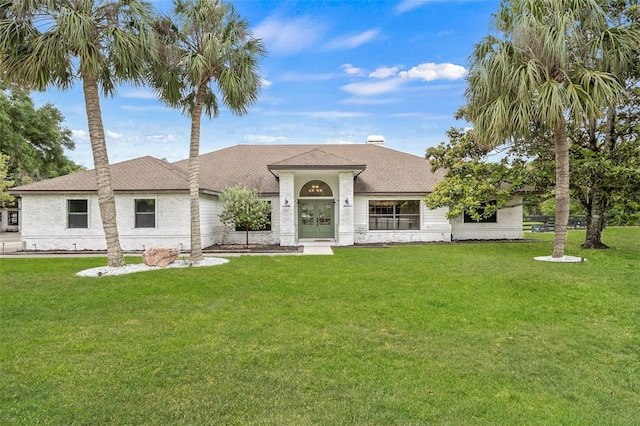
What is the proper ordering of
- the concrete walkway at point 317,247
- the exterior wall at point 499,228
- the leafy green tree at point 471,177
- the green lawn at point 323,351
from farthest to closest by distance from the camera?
the exterior wall at point 499,228 < the concrete walkway at point 317,247 < the leafy green tree at point 471,177 < the green lawn at point 323,351

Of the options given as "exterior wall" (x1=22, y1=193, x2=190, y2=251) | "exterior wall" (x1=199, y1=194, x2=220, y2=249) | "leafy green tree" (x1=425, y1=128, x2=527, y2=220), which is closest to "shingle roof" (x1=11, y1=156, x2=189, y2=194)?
"exterior wall" (x1=22, y1=193, x2=190, y2=251)

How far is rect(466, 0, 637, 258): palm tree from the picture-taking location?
1055 centimetres

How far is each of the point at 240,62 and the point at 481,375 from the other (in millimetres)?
11405

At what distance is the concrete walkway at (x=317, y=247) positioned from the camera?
48.0ft

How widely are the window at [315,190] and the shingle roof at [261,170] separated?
1.52 meters

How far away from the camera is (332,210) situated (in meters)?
19.5

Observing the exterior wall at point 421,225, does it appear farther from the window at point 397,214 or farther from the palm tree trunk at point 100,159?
the palm tree trunk at point 100,159

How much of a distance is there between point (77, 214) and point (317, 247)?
36.5 feet

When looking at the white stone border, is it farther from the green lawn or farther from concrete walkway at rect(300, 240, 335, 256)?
concrete walkway at rect(300, 240, 335, 256)

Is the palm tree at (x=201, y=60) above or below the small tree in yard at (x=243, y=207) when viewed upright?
above

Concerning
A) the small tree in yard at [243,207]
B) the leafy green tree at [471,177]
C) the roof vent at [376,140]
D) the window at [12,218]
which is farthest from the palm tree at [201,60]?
the window at [12,218]

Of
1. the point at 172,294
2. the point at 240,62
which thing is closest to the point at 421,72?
the point at 240,62

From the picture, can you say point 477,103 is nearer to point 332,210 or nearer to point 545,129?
point 545,129

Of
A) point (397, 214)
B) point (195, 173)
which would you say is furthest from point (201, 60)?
point (397, 214)
